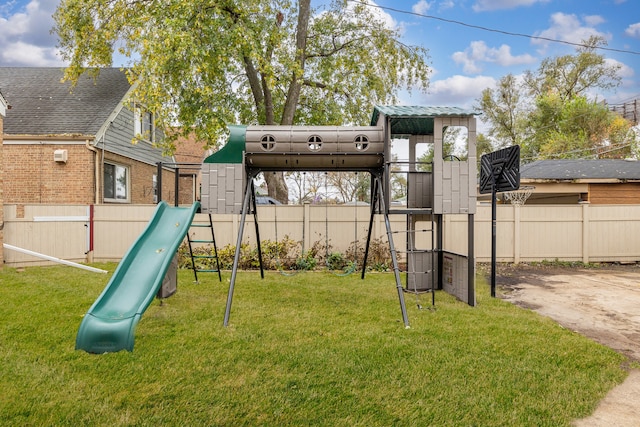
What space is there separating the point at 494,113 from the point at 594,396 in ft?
114

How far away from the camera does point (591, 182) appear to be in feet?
45.2

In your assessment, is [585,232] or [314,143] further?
[585,232]

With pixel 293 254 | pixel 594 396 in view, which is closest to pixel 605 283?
pixel 594 396

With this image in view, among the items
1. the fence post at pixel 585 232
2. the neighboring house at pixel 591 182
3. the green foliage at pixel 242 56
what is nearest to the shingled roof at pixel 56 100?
the green foliage at pixel 242 56

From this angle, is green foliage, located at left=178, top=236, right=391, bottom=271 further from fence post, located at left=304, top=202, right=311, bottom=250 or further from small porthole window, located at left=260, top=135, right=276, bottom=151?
small porthole window, located at left=260, top=135, right=276, bottom=151

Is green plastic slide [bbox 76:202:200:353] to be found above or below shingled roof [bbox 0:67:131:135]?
below

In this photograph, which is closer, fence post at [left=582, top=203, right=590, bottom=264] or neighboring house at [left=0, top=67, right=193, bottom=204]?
fence post at [left=582, top=203, right=590, bottom=264]

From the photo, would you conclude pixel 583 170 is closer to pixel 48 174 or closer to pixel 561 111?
pixel 48 174

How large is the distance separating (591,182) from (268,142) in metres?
12.9

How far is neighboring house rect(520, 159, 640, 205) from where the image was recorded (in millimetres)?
13766

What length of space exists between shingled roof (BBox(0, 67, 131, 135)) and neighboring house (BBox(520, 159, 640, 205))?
48.2 feet

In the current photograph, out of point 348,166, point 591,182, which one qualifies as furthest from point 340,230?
point 591,182

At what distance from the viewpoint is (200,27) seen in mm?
10062

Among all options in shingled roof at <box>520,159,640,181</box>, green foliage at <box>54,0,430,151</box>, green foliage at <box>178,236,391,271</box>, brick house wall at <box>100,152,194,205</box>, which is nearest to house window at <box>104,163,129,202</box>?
brick house wall at <box>100,152,194,205</box>
